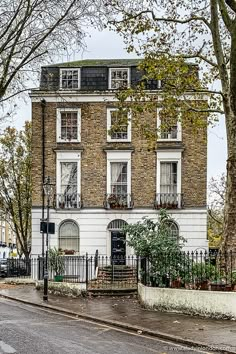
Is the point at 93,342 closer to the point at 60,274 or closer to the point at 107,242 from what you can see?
the point at 60,274

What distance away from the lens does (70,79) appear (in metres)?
36.6

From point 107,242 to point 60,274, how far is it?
8.21 m

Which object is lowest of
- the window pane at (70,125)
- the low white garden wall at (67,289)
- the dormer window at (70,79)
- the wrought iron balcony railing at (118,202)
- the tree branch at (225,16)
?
the low white garden wall at (67,289)

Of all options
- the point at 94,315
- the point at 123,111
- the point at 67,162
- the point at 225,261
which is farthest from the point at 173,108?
the point at 67,162

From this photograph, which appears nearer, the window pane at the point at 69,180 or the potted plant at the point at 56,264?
the potted plant at the point at 56,264

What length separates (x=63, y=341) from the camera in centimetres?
1213

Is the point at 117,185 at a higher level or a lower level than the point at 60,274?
higher

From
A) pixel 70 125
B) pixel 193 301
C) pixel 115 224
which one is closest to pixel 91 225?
pixel 115 224

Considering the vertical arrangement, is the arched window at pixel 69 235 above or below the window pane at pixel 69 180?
below

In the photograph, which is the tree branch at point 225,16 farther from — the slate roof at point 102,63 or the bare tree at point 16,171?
the bare tree at point 16,171

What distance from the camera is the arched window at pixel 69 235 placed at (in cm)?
3497

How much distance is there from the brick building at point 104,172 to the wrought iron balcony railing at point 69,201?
A: 0.06 metres

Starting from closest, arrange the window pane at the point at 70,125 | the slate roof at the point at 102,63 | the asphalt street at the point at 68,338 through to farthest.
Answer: the asphalt street at the point at 68,338 → the window pane at the point at 70,125 → the slate roof at the point at 102,63

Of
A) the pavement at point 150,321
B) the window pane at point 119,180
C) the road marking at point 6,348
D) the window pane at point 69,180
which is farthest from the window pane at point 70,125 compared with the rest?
the road marking at point 6,348
